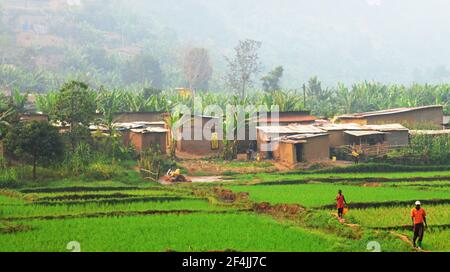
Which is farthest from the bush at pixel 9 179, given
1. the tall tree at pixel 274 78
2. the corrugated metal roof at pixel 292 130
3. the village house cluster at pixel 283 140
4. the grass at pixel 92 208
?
the tall tree at pixel 274 78

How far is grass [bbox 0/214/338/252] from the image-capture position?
13.4 metres

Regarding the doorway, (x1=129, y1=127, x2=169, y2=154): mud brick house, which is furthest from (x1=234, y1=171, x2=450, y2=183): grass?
(x1=129, y1=127, x2=169, y2=154): mud brick house

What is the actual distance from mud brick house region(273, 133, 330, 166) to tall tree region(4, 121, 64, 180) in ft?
35.9

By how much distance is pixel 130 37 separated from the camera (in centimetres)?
12394

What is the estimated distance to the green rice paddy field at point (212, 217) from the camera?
13.7 metres

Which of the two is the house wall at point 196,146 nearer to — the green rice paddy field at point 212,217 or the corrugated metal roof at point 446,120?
the green rice paddy field at point 212,217

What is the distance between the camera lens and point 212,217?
1698cm

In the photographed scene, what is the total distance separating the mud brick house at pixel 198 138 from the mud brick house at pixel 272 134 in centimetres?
231

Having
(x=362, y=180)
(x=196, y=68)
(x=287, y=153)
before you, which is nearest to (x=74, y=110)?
(x=287, y=153)

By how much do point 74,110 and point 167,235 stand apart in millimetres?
15052
